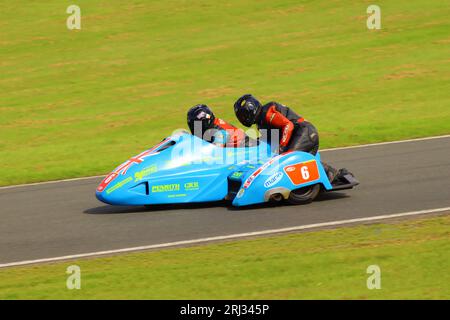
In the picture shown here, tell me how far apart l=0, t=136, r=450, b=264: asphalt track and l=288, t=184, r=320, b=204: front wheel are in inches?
3.9

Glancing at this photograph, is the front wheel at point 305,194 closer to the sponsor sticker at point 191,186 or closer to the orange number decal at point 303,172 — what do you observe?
the orange number decal at point 303,172

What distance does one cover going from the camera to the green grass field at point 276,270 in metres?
7.01

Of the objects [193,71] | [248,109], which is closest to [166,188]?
[248,109]

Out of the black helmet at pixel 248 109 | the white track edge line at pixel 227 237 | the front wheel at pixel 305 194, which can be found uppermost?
the black helmet at pixel 248 109

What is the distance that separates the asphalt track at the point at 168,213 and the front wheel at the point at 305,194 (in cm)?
10

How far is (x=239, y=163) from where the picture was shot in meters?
10.5

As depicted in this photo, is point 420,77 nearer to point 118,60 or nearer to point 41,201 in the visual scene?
point 118,60

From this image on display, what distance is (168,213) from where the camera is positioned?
1026 cm

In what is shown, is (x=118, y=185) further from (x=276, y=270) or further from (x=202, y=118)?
(x=276, y=270)

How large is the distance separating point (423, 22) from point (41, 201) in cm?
1519

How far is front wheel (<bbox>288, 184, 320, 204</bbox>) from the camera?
10281 millimetres

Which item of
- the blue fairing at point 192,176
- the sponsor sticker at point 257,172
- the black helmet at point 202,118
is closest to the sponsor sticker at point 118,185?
the blue fairing at point 192,176
